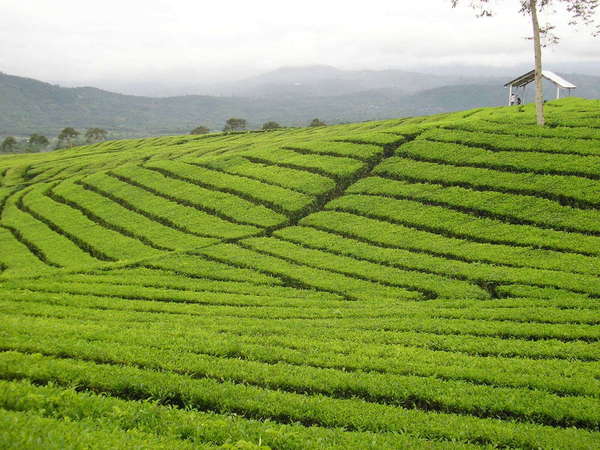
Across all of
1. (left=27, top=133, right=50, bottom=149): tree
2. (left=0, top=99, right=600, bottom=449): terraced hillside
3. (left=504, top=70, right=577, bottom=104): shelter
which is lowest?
(left=0, top=99, right=600, bottom=449): terraced hillside

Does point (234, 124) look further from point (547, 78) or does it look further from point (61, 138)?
point (547, 78)

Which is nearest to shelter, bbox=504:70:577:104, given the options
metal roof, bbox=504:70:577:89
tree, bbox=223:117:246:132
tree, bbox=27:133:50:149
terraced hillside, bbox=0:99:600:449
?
metal roof, bbox=504:70:577:89

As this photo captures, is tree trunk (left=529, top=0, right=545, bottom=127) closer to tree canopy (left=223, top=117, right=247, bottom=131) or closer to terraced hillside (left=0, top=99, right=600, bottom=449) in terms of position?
terraced hillside (left=0, top=99, right=600, bottom=449)

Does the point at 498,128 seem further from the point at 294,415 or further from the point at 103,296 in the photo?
the point at 294,415

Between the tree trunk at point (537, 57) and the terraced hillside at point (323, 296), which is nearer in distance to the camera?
the terraced hillside at point (323, 296)

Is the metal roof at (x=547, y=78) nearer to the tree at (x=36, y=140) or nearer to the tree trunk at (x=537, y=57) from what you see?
the tree trunk at (x=537, y=57)

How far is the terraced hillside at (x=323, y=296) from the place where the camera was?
36.7 feet

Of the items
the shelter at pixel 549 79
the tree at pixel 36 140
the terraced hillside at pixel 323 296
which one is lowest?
the terraced hillside at pixel 323 296

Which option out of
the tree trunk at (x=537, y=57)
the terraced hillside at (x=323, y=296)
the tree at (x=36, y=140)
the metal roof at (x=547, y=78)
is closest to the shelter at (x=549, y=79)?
the metal roof at (x=547, y=78)

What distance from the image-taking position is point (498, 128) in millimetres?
43094

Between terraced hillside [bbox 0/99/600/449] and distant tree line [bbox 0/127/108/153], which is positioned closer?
terraced hillside [bbox 0/99/600/449]

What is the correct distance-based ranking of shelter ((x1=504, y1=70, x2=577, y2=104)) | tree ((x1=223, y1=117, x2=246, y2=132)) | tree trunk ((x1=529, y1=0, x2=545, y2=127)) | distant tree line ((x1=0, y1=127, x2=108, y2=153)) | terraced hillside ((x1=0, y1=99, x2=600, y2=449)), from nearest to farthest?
terraced hillside ((x1=0, y1=99, x2=600, y2=449)), tree trunk ((x1=529, y1=0, x2=545, y2=127)), shelter ((x1=504, y1=70, x2=577, y2=104)), distant tree line ((x1=0, y1=127, x2=108, y2=153)), tree ((x1=223, y1=117, x2=246, y2=132))

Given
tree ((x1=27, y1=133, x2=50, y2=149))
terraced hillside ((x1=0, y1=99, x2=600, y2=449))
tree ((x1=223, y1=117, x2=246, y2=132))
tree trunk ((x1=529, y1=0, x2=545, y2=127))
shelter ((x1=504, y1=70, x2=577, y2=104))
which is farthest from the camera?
tree ((x1=27, y1=133, x2=50, y2=149))

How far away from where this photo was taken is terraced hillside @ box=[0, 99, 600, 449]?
11.2 metres
